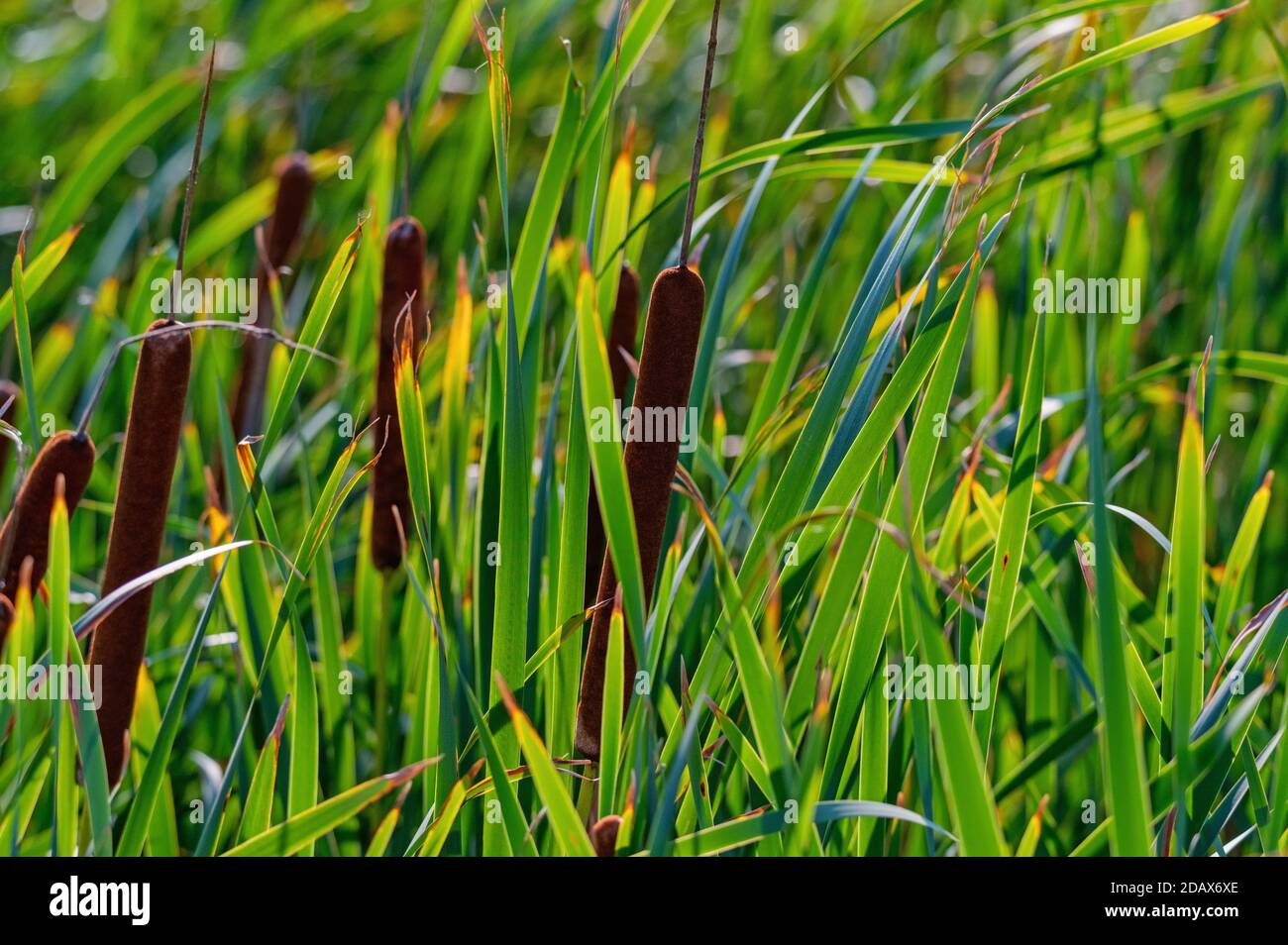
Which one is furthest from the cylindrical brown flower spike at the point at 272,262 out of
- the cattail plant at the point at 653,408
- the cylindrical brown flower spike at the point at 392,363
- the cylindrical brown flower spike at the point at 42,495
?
the cattail plant at the point at 653,408

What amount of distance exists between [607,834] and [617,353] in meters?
0.43

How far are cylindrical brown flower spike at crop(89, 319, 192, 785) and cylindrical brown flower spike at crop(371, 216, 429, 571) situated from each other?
0.72ft

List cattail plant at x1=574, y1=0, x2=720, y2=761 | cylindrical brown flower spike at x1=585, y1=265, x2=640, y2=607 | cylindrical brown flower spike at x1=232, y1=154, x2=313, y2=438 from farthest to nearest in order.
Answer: cylindrical brown flower spike at x1=232, y1=154, x2=313, y2=438
cylindrical brown flower spike at x1=585, y1=265, x2=640, y2=607
cattail plant at x1=574, y1=0, x2=720, y2=761

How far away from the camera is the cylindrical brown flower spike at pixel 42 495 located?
2.48ft

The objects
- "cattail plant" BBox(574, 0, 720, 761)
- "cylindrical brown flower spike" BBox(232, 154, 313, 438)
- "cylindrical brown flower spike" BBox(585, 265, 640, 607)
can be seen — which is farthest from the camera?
"cylindrical brown flower spike" BBox(232, 154, 313, 438)

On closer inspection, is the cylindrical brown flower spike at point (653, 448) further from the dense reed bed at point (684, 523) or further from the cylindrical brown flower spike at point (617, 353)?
the cylindrical brown flower spike at point (617, 353)

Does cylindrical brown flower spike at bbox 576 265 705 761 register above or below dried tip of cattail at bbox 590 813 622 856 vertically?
above

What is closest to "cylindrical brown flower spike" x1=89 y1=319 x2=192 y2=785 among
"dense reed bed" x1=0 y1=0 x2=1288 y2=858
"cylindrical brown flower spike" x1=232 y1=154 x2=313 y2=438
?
"dense reed bed" x1=0 y1=0 x2=1288 y2=858

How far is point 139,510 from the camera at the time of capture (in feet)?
2.50

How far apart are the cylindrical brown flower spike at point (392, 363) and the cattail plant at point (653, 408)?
288mm

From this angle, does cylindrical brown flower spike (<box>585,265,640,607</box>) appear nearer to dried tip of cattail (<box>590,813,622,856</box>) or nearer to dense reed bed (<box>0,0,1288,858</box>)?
dense reed bed (<box>0,0,1288,858</box>)

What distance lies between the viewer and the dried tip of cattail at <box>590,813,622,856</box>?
692 millimetres
